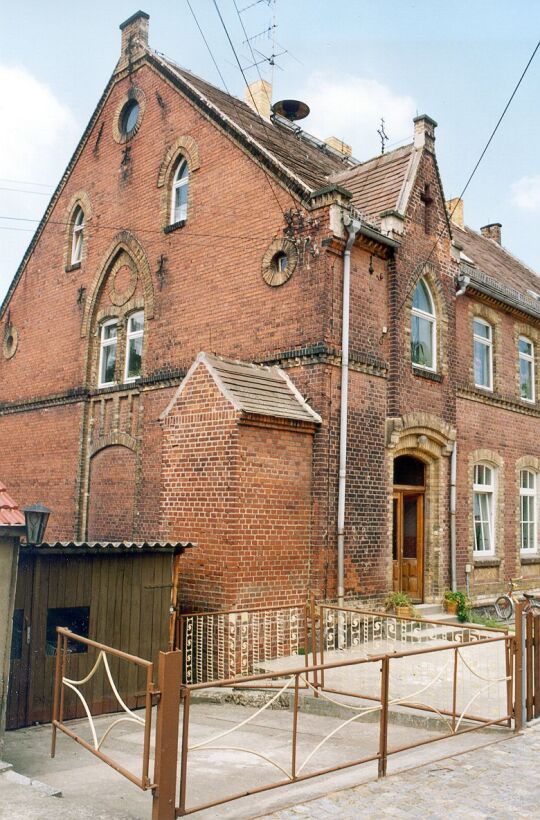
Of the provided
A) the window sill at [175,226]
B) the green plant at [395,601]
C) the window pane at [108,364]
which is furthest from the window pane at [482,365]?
the window pane at [108,364]

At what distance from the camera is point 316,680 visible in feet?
31.0

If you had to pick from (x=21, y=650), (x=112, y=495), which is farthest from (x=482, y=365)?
(x=21, y=650)

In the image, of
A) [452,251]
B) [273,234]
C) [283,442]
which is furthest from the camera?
[452,251]

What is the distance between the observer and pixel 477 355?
17.3 meters

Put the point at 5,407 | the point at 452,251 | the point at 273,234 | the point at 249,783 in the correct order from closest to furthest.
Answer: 1. the point at 249,783
2. the point at 273,234
3. the point at 452,251
4. the point at 5,407

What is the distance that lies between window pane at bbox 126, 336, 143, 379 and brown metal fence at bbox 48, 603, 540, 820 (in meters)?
7.20

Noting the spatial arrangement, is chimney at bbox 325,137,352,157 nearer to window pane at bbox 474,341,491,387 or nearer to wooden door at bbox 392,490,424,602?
window pane at bbox 474,341,491,387

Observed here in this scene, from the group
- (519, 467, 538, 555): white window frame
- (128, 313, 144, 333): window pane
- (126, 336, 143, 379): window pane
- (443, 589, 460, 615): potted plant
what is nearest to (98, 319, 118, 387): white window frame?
(128, 313, 144, 333): window pane

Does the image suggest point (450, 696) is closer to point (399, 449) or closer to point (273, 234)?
point (399, 449)

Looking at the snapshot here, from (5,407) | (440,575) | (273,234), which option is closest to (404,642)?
(440,575)

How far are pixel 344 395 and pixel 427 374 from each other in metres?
2.74

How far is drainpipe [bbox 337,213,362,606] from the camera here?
12266 millimetres

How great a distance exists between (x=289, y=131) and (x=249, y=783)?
58.7ft

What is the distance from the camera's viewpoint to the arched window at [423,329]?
14758 mm
